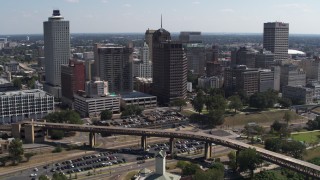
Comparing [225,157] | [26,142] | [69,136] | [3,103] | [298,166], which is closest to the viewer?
[298,166]

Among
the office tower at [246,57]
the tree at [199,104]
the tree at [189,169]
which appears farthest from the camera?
the office tower at [246,57]

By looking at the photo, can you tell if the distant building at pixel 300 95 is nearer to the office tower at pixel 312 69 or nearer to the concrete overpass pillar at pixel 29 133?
the office tower at pixel 312 69

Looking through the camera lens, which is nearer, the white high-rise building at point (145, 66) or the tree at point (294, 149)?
the tree at point (294, 149)

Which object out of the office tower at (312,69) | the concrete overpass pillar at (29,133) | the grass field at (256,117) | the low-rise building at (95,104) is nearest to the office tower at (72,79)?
the low-rise building at (95,104)

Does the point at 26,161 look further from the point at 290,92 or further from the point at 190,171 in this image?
the point at 290,92

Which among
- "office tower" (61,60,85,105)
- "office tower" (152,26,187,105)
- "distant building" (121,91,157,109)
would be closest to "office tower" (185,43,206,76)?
"office tower" (152,26,187,105)

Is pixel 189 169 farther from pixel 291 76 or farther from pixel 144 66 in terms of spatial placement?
pixel 144 66

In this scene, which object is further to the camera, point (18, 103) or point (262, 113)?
point (262, 113)

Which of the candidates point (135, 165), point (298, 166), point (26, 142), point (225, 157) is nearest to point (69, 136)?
point (26, 142)

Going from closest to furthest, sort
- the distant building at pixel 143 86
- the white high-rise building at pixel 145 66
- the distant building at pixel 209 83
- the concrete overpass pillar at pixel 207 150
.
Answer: the concrete overpass pillar at pixel 207 150, the distant building at pixel 143 86, the distant building at pixel 209 83, the white high-rise building at pixel 145 66
